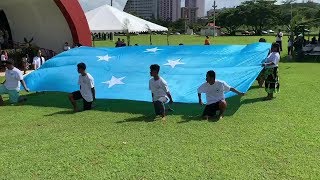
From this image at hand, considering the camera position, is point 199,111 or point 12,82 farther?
point 12,82

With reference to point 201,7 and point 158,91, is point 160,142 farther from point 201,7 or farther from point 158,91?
point 201,7

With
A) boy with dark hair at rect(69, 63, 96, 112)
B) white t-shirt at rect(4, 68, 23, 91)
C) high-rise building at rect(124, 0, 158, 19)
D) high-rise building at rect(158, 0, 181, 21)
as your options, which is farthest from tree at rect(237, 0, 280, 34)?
boy with dark hair at rect(69, 63, 96, 112)

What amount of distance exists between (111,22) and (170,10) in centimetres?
11184

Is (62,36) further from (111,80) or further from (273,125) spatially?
(273,125)

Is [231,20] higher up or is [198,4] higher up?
[198,4]

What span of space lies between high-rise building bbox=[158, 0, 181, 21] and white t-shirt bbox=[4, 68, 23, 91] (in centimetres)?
12095

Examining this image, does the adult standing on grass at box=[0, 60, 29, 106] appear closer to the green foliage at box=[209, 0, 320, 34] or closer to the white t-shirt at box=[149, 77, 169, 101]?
the white t-shirt at box=[149, 77, 169, 101]

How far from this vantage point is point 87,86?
8.70 m

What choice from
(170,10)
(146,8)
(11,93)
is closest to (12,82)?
(11,93)

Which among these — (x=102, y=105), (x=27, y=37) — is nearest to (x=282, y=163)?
(x=102, y=105)

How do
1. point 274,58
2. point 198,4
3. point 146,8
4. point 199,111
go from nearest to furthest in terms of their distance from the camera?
point 199,111
point 274,58
point 146,8
point 198,4

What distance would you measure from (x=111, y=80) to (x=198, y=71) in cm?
208

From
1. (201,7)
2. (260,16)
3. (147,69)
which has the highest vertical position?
(201,7)

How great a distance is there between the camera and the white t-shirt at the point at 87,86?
8.64m
